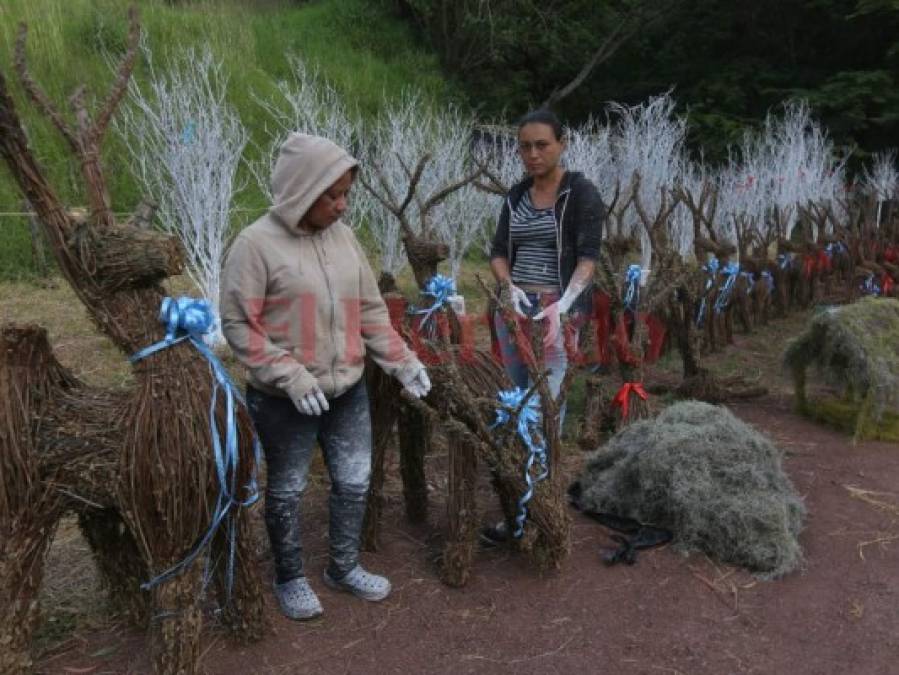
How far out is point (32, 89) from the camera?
6.39ft

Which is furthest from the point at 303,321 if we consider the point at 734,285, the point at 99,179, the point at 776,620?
the point at 734,285

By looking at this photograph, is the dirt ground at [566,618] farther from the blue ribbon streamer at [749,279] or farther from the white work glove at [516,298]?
the blue ribbon streamer at [749,279]

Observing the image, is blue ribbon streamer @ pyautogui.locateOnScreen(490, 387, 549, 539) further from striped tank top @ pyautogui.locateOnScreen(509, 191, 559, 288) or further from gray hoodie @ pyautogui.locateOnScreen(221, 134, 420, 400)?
striped tank top @ pyautogui.locateOnScreen(509, 191, 559, 288)

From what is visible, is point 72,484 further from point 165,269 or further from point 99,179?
point 99,179

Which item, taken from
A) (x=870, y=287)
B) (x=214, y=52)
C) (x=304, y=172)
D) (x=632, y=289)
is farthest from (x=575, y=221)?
(x=214, y=52)

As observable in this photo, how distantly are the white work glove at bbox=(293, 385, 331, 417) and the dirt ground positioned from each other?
0.78 metres

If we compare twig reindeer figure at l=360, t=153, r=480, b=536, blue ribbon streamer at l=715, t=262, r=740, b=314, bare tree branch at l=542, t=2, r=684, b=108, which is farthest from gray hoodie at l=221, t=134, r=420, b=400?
bare tree branch at l=542, t=2, r=684, b=108

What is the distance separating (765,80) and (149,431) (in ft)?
53.2

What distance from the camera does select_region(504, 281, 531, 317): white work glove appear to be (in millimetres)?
3225

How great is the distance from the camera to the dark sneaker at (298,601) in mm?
2576

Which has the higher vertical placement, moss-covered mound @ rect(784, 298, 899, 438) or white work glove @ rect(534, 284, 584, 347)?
white work glove @ rect(534, 284, 584, 347)

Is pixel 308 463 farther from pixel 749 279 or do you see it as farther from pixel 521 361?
pixel 749 279

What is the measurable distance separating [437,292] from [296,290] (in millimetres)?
869

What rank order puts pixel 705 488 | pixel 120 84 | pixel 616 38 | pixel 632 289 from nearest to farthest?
pixel 120 84 → pixel 705 488 → pixel 632 289 → pixel 616 38
